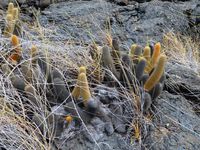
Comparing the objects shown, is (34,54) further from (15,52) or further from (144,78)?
(144,78)

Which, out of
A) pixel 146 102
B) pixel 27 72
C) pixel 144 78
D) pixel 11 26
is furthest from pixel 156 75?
pixel 11 26

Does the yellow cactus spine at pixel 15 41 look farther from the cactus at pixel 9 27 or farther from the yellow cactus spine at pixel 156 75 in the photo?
the yellow cactus spine at pixel 156 75

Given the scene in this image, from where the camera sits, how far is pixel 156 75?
120 inches

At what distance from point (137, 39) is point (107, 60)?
4.97ft

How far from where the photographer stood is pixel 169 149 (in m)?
2.76

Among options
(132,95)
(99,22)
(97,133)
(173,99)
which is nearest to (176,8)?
(99,22)

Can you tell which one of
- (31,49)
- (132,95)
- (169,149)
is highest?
(31,49)

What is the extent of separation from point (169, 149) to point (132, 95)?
49cm

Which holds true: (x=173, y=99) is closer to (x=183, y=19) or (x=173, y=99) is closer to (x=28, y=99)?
(x=28, y=99)

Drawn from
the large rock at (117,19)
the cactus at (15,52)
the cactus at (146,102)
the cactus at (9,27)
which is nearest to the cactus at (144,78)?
the cactus at (146,102)

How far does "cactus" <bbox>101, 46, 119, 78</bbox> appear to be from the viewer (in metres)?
3.12

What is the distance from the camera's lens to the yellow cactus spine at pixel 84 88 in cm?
273

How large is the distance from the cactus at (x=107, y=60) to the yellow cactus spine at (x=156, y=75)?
277 millimetres

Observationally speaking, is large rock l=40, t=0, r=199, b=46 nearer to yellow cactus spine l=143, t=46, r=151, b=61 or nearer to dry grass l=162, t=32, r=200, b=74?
dry grass l=162, t=32, r=200, b=74
